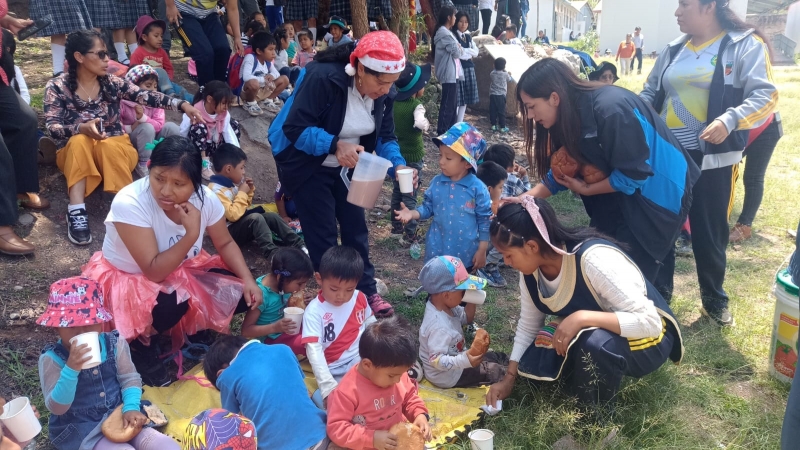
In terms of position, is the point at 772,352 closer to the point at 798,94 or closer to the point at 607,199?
the point at 607,199

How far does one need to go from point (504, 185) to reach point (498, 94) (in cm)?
489

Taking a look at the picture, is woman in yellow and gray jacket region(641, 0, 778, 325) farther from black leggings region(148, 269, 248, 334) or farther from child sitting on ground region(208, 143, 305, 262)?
black leggings region(148, 269, 248, 334)

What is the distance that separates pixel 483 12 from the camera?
13039 millimetres

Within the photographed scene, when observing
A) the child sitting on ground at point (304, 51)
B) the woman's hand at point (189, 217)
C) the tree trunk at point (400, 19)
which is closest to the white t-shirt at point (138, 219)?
the woman's hand at point (189, 217)

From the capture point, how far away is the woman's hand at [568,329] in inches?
104

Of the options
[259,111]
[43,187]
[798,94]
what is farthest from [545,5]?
[43,187]

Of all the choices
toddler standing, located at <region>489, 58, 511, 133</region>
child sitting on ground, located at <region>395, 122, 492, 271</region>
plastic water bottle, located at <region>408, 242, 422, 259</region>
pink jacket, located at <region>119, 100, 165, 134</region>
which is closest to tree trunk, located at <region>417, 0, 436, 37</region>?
toddler standing, located at <region>489, 58, 511, 133</region>

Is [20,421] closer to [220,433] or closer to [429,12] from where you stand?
[220,433]

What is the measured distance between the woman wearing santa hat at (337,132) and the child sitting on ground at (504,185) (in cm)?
106

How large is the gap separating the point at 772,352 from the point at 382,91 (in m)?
2.46

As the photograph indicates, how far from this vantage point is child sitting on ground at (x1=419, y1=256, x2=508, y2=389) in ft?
10.5

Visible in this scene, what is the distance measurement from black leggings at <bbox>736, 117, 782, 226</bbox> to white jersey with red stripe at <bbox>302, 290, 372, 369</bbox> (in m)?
3.81

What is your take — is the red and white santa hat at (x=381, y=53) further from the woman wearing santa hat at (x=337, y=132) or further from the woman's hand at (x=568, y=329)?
the woman's hand at (x=568, y=329)

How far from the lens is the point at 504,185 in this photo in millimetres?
4957
